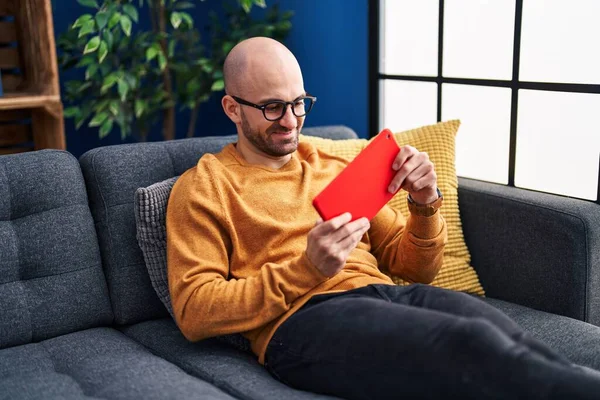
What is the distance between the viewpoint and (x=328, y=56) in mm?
2994

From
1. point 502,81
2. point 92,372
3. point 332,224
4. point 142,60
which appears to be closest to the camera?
point 332,224

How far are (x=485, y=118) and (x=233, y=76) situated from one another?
43.0 inches

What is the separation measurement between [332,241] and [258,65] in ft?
1.55

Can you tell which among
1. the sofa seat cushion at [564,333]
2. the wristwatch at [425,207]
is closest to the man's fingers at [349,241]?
the wristwatch at [425,207]

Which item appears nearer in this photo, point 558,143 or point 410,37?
point 558,143

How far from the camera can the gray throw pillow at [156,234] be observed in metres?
1.66

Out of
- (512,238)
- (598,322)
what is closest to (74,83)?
(512,238)

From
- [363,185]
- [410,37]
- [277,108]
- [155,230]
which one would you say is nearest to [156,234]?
[155,230]

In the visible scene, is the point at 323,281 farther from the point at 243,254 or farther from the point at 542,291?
the point at 542,291

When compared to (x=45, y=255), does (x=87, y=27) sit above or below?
above

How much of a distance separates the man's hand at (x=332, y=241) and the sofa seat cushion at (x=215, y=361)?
0.25 meters

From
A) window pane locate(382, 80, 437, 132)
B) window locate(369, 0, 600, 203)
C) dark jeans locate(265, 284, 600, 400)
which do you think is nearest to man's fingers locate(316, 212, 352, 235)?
dark jeans locate(265, 284, 600, 400)

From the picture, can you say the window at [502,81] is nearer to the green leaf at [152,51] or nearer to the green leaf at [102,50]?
the green leaf at [152,51]

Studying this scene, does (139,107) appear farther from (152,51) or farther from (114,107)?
(152,51)
